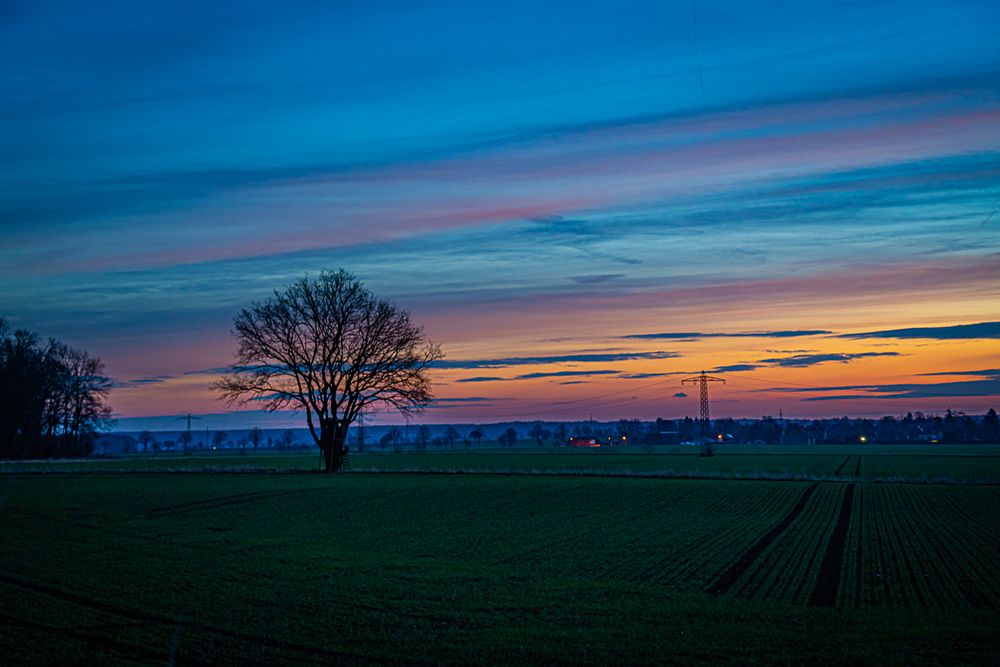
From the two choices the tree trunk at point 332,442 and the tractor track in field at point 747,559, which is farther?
the tree trunk at point 332,442

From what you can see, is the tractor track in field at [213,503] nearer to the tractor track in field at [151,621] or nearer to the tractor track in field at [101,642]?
the tractor track in field at [151,621]

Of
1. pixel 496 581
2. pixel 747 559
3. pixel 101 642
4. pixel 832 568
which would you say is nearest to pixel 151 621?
pixel 101 642

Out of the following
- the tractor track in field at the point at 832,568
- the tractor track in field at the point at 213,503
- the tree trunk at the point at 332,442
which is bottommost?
the tractor track in field at the point at 832,568

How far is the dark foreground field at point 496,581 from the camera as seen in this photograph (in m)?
15.8

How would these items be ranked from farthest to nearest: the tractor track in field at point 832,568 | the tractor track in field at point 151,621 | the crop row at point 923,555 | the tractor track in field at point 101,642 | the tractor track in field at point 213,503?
the tractor track in field at point 213,503, the crop row at point 923,555, the tractor track in field at point 832,568, the tractor track in field at point 151,621, the tractor track in field at point 101,642

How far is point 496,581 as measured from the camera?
2238 centimetres

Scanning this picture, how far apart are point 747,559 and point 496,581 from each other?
8.39 m

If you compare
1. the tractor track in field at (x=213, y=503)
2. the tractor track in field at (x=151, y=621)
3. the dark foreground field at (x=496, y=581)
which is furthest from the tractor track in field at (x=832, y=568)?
the tractor track in field at (x=213, y=503)

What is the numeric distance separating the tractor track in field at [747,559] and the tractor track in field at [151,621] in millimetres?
10019

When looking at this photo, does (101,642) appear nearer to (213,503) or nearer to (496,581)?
(496,581)

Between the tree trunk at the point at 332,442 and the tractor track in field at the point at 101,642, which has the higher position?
the tree trunk at the point at 332,442

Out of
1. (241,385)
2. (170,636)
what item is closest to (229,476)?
(241,385)

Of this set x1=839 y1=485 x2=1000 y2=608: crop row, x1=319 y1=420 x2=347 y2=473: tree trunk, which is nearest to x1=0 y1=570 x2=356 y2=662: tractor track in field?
x1=839 y1=485 x2=1000 y2=608: crop row

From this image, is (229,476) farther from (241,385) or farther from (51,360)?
(51,360)
